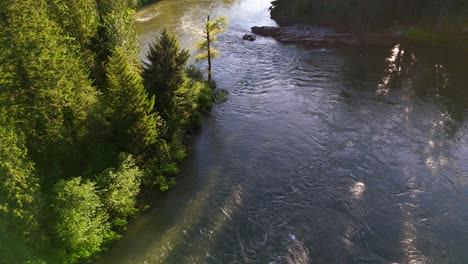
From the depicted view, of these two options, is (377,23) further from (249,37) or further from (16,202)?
(16,202)

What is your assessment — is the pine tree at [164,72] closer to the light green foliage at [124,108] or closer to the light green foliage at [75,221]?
the light green foliage at [124,108]

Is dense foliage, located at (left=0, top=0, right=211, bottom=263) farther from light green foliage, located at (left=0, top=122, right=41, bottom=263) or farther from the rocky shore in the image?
the rocky shore

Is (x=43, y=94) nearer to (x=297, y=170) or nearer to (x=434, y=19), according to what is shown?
(x=297, y=170)

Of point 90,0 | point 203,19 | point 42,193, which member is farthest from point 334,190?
point 203,19

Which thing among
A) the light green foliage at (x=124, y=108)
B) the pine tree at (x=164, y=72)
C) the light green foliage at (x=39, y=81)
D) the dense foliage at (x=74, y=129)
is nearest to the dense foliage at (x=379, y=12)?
the dense foliage at (x=74, y=129)

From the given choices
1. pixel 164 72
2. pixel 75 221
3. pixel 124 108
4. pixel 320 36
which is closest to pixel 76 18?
pixel 164 72

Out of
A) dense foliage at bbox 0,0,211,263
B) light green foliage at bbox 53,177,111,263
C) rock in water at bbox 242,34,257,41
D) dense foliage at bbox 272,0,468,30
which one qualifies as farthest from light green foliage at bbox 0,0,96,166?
dense foliage at bbox 272,0,468,30
